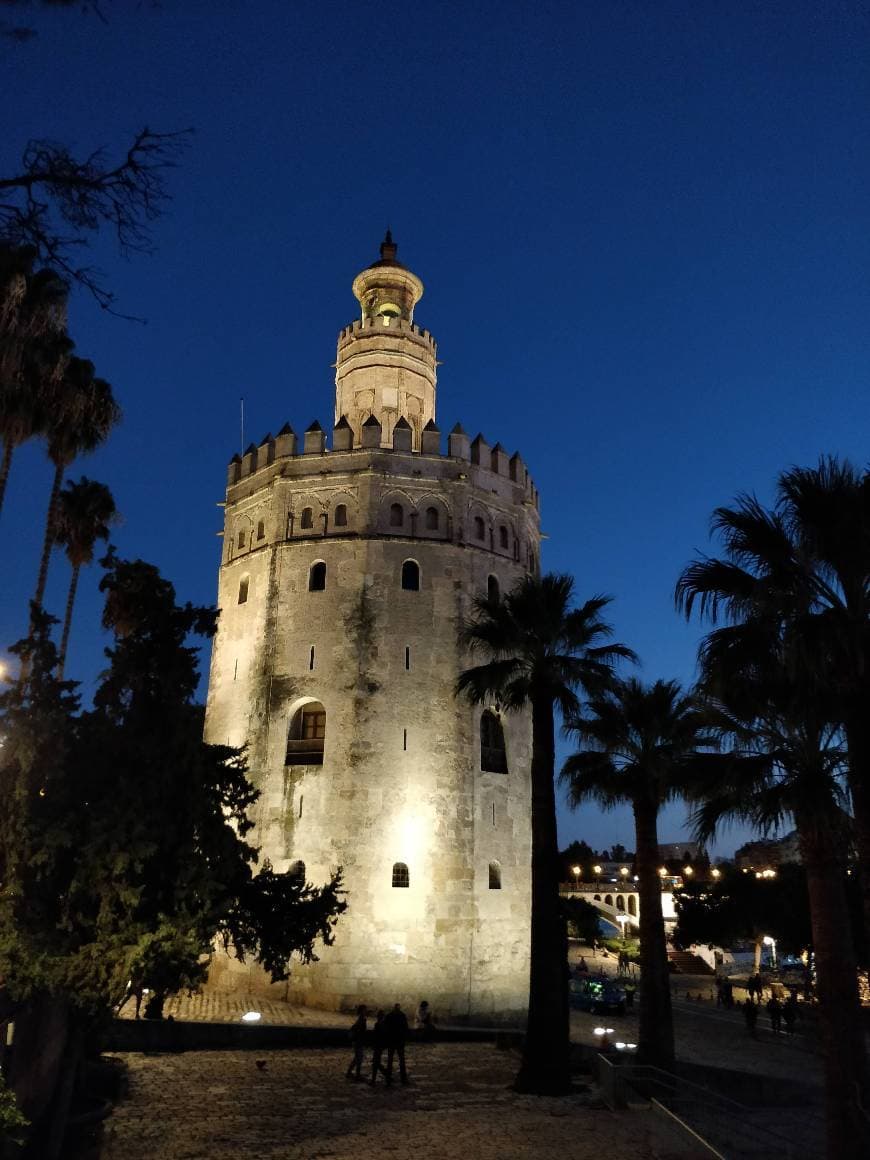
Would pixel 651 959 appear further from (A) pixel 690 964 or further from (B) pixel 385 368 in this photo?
(A) pixel 690 964

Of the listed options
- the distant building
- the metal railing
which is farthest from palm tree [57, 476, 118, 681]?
the distant building

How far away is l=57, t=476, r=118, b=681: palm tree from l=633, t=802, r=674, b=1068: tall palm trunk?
16880mm

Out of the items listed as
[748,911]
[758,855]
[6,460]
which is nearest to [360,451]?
[6,460]

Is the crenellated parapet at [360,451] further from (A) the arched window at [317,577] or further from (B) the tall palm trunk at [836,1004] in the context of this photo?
(B) the tall palm trunk at [836,1004]

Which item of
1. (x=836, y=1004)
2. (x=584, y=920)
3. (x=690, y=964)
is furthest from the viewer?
(x=584, y=920)

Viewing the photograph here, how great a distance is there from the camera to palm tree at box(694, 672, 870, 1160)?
8.54m

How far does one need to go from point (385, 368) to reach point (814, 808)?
26320mm

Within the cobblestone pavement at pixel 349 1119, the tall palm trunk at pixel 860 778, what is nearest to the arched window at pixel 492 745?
the cobblestone pavement at pixel 349 1119

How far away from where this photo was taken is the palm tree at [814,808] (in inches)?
Result: 336

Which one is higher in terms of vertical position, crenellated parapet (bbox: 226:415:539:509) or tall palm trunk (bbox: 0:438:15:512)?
crenellated parapet (bbox: 226:415:539:509)

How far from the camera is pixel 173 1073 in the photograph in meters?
14.6

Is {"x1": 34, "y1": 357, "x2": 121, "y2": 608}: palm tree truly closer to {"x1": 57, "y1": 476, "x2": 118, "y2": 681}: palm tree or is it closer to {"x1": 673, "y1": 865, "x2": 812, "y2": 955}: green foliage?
{"x1": 57, "y1": 476, "x2": 118, "y2": 681}: palm tree

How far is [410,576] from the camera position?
27.7 meters

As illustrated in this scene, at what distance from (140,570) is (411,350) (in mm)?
22888
